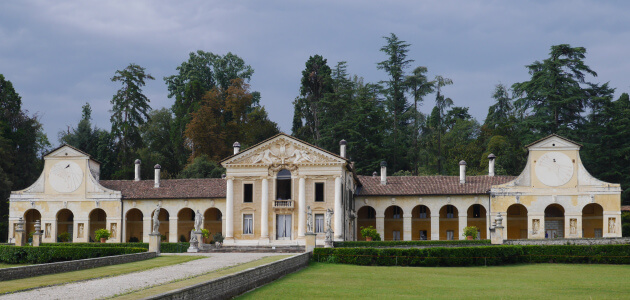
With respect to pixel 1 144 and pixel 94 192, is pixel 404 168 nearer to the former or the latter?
pixel 94 192

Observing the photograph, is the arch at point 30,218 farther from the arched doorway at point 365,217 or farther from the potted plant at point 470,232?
the potted plant at point 470,232

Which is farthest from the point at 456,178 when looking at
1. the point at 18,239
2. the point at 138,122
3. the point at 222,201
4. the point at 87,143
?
the point at 87,143

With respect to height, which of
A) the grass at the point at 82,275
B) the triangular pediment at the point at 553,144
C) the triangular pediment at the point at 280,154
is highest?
the triangular pediment at the point at 553,144

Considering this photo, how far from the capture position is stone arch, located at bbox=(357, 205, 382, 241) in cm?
5753

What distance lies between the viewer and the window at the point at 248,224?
5169 cm

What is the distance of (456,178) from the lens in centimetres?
5656

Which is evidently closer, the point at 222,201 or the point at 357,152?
the point at 222,201

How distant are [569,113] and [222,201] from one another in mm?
34079

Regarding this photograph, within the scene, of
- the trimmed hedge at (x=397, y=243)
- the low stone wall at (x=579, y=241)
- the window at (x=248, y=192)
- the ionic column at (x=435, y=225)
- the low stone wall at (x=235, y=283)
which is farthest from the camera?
the ionic column at (x=435, y=225)

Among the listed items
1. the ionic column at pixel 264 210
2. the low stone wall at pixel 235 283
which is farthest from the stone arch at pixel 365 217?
the low stone wall at pixel 235 283

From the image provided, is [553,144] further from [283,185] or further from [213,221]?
[213,221]

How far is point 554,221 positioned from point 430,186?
30.1ft

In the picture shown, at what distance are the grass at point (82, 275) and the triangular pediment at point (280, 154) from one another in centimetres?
1798

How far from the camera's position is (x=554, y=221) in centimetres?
5419
